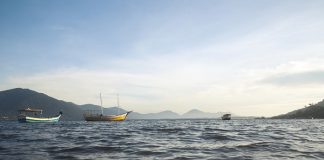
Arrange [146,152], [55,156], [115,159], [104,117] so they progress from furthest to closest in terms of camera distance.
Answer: [104,117] → [146,152] → [55,156] → [115,159]

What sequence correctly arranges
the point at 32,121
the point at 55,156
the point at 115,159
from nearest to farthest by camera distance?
1. the point at 115,159
2. the point at 55,156
3. the point at 32,121

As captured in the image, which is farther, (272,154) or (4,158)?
(272,154)

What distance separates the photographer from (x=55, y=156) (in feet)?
42.4

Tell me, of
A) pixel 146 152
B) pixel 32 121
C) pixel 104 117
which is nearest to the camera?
pixel 146 152

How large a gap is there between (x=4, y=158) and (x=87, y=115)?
122178 millimetres

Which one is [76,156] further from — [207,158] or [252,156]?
[252,156]

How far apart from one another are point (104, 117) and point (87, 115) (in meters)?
8.24

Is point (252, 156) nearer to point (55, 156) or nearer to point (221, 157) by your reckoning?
point (221, 157)

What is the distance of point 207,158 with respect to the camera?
40.7 feet

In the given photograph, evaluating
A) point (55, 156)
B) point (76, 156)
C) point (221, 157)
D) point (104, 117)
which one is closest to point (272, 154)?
point (221, 157)

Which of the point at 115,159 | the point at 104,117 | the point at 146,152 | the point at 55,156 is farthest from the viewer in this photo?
the point at 104,117

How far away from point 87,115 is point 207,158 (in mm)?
124255

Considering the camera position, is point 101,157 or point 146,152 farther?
point 146,152

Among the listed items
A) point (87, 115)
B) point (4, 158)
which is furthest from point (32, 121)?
point (4, 158)
